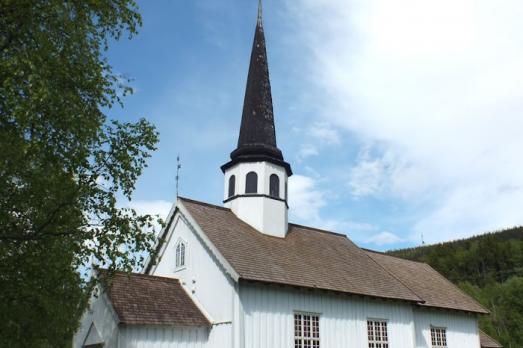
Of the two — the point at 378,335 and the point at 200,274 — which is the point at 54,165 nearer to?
the point at 200,274

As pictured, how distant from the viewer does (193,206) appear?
23.8m

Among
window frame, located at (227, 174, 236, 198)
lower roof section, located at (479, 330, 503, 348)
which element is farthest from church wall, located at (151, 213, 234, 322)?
lower roof section, located at (479, 330, 503, 348)

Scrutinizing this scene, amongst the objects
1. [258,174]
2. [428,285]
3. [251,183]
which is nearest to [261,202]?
[251,183]

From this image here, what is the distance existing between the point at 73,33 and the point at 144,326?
33.0 feet

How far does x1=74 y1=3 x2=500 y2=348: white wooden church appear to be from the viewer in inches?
760

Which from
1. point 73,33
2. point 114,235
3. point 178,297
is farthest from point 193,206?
point 73,33

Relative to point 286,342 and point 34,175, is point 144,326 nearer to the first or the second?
point 286,342

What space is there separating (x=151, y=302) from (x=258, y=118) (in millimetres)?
12030

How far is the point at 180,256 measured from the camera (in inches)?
918

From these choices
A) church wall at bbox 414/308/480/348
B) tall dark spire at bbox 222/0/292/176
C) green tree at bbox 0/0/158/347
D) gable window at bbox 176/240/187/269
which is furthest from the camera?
church wall at bbox 414/308/480/348

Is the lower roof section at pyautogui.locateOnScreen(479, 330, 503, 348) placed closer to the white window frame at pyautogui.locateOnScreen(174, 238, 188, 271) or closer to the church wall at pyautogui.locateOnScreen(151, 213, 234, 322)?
the church wall at pyautogui.locateOnScreen(151, 213, 234, 322)

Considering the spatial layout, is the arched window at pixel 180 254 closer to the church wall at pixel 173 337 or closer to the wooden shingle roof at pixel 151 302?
the wooden shingle roof at pixel 151 302

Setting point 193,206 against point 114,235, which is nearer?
point 114,235

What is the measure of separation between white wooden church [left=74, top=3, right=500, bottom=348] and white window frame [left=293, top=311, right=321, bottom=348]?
0.04 m
